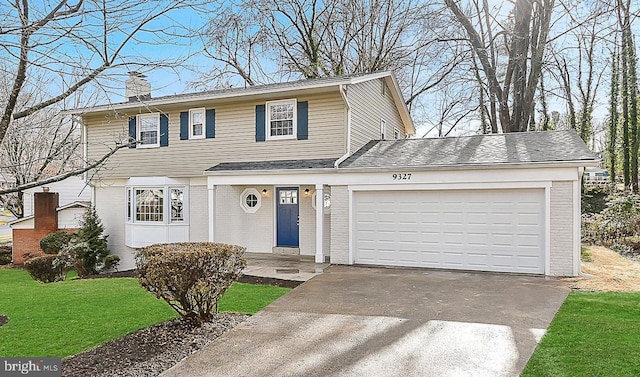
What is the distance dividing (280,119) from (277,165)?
62.1 inches

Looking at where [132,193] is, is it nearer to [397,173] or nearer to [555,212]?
[397,173]

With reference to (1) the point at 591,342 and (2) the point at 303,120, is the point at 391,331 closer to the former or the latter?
(1) the point at 591,342

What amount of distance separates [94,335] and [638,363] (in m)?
6.57

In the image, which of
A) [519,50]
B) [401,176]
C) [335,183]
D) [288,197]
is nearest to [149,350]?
[335,183]

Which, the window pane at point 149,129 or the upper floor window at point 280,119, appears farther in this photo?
the window pane at point 149,129

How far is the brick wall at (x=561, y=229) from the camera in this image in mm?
9562

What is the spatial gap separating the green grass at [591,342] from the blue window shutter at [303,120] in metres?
8.08

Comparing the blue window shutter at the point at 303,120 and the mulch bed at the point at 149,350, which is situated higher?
the blue window shutter at the point at 303,120

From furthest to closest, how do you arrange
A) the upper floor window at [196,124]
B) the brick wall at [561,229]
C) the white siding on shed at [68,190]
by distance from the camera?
1. the white siding on shed at [68,190]
2. the upper floor window at [196,124]
3. the brick wall at [561,229]

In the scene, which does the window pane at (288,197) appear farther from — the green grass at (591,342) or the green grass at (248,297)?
the green grass at (591,342)

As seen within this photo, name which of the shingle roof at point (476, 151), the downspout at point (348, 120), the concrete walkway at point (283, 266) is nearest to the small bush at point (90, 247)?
the concrete walkway at point (283, 266)

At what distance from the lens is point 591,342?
5359mm

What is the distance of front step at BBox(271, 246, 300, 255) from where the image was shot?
13.4 meters

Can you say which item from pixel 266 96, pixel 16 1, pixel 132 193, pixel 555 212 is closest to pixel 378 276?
pixel 555 212
